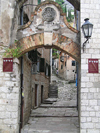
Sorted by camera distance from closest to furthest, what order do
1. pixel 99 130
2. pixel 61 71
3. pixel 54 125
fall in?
1. pixel 99 130
2. pixel 54 125
3. pixel 61 71

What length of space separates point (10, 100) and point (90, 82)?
2996 millimetres

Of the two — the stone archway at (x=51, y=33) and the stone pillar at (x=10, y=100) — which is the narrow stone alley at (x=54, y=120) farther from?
the stone archway at (x=51, y=33)

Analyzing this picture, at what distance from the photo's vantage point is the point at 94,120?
22.6ft

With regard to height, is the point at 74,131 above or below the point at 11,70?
below

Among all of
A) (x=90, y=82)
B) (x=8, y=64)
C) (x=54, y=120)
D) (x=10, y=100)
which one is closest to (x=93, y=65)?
(x=90, y=82)

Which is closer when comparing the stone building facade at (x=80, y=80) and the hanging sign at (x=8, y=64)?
the stone building facade at (x=80, y=80)

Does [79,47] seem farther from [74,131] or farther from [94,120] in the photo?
[74,131]

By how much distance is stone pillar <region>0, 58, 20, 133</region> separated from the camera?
7258 mm

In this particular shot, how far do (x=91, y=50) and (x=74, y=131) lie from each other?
133 inches

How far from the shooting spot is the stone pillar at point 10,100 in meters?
7.26

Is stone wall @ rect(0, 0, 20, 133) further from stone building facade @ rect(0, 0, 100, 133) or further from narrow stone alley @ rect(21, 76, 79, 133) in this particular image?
narrow stone alley @ rect(21, 76, 79, 133)

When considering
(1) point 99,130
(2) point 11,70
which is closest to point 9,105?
(2) point 11,70

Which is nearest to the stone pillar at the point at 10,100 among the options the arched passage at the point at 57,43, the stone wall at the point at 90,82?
the arched passage at the point at 57,43

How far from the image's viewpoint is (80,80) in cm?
739
